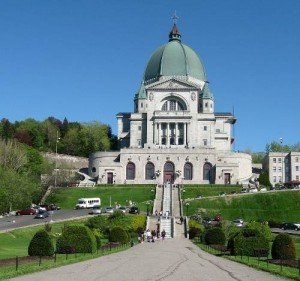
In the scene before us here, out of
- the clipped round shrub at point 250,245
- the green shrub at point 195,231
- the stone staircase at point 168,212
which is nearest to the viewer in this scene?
the clipped round shrub at point 250,245

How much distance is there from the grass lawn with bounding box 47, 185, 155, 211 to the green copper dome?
1288 inches

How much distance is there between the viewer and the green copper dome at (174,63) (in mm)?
116250

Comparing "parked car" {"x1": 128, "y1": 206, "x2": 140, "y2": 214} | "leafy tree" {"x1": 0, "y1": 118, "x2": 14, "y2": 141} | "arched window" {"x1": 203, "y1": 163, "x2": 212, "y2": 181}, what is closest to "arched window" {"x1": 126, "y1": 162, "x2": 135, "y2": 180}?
"arched window" {"x1": 203, "y1": 163, "x2": 212, "y2": 181}

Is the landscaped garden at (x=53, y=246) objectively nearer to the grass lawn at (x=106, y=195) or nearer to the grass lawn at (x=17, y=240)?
the grass lawn at (x=17, y=240)

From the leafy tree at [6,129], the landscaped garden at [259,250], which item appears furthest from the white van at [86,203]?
the leafy tree at [6,129]

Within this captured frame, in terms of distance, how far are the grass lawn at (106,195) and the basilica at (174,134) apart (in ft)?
33.3

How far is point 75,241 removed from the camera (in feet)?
121

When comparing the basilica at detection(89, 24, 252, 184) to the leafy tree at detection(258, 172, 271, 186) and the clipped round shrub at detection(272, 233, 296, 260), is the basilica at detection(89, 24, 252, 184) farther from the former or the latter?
the clipped round shrub at detection(272, 233, 296, 260)

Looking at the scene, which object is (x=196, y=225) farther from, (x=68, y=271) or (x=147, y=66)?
(x=147, y=66)

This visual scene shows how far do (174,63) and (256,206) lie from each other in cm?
4666

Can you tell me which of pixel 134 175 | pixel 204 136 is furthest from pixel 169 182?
pixel 204 136

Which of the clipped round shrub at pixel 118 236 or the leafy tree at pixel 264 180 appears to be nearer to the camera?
the clipped round shrub at pixel 118 236

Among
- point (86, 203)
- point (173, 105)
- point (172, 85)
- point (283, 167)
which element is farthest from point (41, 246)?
point (283, 167)

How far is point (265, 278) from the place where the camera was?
24109 millimetres
